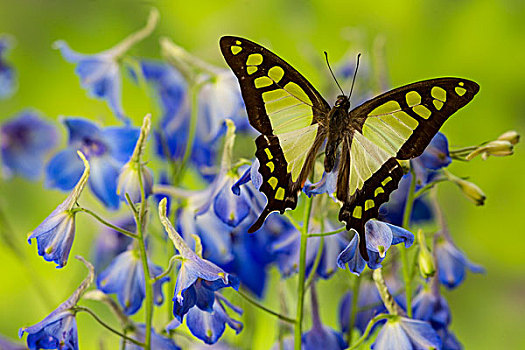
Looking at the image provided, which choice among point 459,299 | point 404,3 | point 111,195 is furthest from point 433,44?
point 111,195

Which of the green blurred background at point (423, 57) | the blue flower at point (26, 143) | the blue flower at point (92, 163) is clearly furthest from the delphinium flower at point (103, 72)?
the green blurred background at point (423, 57)

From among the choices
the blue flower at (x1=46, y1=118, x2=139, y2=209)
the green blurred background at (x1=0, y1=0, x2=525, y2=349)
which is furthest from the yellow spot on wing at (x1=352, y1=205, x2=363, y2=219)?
the green blurred background at (x1=0, y1=0, x2=525, y2=349)

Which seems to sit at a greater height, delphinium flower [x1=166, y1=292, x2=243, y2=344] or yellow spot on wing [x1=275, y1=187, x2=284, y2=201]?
yellow spot on wing [x1=275, y1=187, x2=284, y2=201]

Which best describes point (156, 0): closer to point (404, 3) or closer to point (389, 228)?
point (404, 3)

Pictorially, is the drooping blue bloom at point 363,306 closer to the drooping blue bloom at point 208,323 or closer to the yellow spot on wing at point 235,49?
the drooping blue bloom at point 208,323

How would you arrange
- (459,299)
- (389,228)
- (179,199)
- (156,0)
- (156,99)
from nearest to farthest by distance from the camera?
(389,228) → (179,199) → (156,99) → (459,299) → (156,0)

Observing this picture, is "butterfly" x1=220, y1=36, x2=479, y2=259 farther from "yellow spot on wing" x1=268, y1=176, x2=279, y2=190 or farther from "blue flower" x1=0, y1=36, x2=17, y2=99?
"blue flower" x1=0, y1=36, x2=17, y2=99
